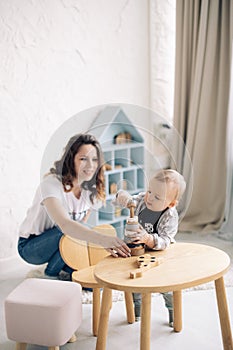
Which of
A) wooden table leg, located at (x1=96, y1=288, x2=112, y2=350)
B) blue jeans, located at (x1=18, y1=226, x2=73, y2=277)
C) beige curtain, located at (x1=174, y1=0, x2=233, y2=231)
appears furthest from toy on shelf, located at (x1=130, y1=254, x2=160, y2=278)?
beige curtain, located at (x1=174, y1=0, x2=233, y2=231)

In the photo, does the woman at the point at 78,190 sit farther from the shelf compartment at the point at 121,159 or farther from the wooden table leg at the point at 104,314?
the wooden table leg at the point at 104,314

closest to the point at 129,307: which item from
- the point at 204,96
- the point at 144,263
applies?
the point at 144,263

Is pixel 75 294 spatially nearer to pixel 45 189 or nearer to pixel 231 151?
pixel 45 189

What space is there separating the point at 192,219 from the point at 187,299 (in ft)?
3.90

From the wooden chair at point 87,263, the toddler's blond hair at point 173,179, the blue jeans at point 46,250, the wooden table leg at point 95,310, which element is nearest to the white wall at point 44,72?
the blue jeans at point 46,250

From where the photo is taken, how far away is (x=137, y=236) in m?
1.88

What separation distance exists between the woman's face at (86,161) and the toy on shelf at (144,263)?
1.17ft

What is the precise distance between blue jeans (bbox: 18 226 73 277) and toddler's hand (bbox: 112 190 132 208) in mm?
886

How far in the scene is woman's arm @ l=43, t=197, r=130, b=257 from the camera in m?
1.82

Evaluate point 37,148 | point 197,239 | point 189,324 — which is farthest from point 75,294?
point 197,239

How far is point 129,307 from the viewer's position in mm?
2252

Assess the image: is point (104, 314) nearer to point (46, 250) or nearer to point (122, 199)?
point (122, 199)

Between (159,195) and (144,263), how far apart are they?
242 millimetres

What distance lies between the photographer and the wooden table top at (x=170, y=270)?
5.69 feet
